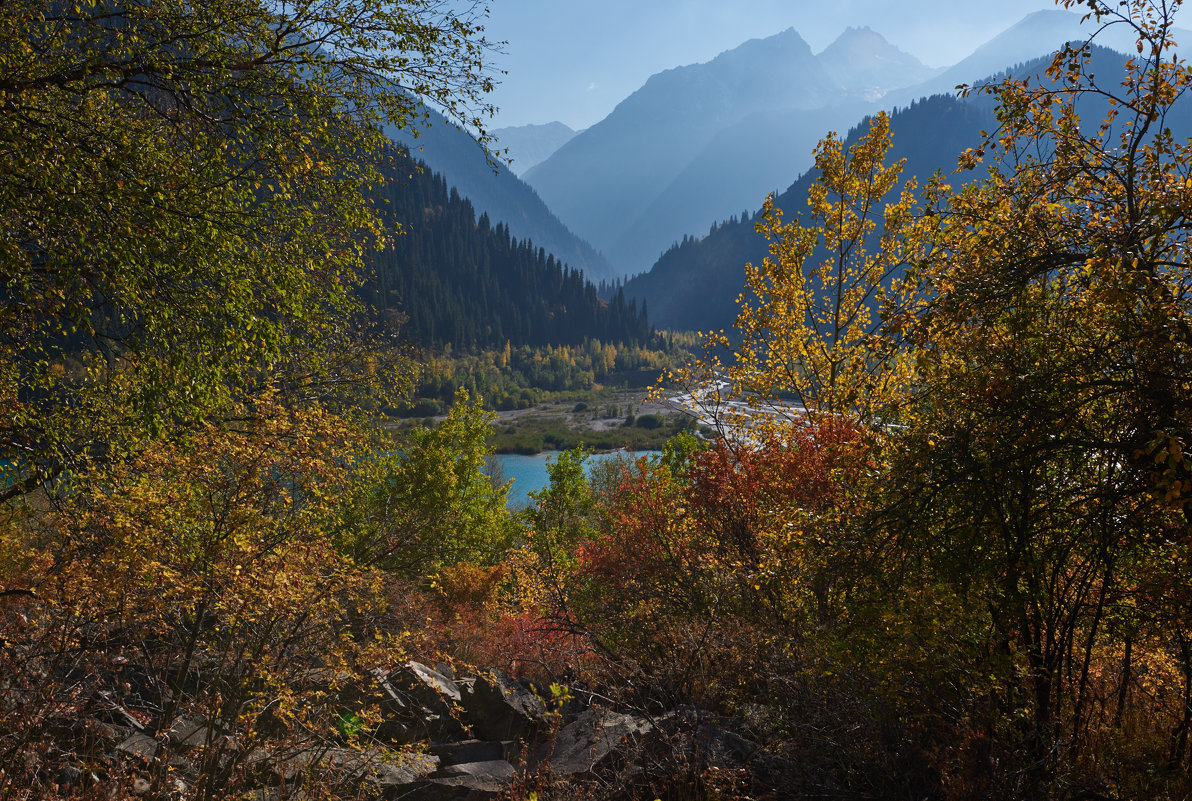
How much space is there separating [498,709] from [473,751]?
2.62 ft

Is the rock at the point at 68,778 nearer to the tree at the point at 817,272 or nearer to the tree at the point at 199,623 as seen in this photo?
the tree at the point at 199,623

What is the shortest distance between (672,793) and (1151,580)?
4222 millimetres

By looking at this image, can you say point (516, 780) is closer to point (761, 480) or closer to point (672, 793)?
point (672, 793)

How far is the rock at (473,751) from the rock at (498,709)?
0.98 ft

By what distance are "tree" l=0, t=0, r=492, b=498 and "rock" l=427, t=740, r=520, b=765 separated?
4686mm

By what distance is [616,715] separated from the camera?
7.10 metres

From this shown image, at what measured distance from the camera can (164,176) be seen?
5.46 metres

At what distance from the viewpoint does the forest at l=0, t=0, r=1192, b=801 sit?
4.69 metres

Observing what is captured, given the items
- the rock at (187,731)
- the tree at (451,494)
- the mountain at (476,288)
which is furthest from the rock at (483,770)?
the mountain at (476,288)

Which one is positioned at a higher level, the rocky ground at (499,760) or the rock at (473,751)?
the rocky ground at (499,760)

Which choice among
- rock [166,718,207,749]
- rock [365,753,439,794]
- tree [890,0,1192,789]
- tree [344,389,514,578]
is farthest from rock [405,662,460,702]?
tree [344,389,514,578]

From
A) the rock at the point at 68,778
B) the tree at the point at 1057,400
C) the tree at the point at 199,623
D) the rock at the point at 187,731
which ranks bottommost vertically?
the rock at the point at 187,731

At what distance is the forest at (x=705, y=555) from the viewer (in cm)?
469

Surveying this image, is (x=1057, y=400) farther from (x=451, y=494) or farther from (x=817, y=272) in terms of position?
(x=451, y=494)
